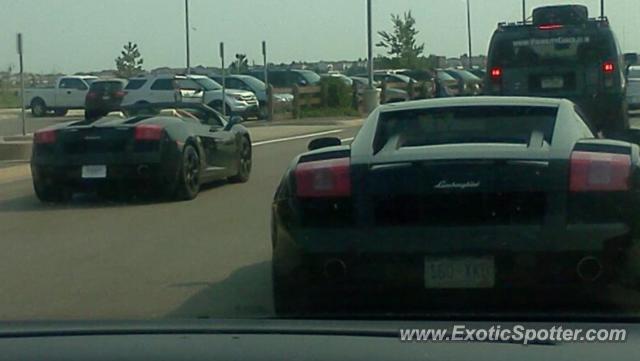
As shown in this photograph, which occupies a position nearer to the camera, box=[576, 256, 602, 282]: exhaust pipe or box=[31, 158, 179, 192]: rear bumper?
box=[576, 256, 602, 282]: exhaust pipe

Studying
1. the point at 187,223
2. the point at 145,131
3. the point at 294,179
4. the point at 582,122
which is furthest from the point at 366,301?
the point at 145,131

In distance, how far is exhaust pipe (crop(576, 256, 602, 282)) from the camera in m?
6.57

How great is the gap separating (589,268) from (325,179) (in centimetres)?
152

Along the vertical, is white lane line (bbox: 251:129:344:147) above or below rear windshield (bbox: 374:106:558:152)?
below

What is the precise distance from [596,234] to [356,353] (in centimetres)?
372

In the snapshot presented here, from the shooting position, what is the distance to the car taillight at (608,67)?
20219 millimetres

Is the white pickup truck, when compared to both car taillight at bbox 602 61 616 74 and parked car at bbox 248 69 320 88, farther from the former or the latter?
car taillight at bbox 602 61 616 74

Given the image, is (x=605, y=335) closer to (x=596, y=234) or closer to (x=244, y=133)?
(x=596, y=234)

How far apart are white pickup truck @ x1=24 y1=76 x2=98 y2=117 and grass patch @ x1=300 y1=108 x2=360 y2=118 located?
36.2ft

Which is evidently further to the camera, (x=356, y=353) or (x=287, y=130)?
(x=287, y=130)

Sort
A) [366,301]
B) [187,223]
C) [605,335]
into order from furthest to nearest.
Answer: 1. [187,223]
2. [366,301]
3. [605,335]

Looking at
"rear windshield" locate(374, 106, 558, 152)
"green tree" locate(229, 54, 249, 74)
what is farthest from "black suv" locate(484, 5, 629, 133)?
"green tree" locate(229, 54, 249, 74)

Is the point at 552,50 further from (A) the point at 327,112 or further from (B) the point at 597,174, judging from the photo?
(A) the point at 327,112

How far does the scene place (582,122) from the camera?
8359 mm
